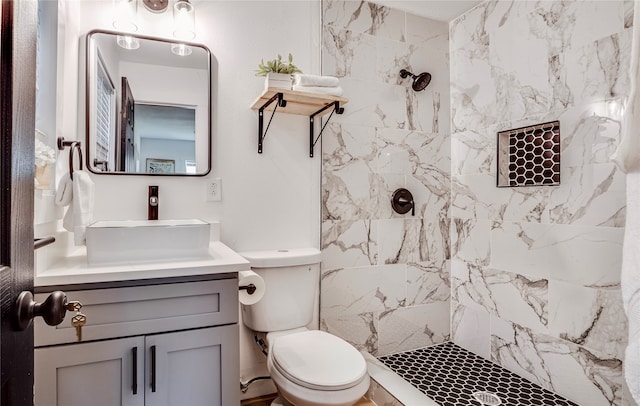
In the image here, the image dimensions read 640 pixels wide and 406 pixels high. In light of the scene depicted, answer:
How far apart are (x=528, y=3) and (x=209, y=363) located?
2.41 meters

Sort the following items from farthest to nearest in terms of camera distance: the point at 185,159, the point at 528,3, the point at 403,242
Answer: the point at 403,242 → the point at 528,3 → the point at 185,159

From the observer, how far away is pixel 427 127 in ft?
8.08

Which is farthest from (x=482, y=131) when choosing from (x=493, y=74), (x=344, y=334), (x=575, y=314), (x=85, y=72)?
(x=85, y=72)

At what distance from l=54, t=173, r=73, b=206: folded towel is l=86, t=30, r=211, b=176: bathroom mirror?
36 cm

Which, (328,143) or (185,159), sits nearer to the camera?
(185,159)

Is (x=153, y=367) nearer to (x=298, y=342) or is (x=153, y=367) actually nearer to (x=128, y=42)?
(x=298, y=342)

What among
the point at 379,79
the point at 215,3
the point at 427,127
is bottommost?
the point at 427,127

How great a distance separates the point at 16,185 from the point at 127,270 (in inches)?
26.9

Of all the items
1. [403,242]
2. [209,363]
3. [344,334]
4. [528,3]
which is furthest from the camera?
[403,242]

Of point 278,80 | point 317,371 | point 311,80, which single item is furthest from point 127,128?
point 317,371

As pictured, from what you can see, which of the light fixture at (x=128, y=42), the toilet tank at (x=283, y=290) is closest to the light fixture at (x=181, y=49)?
the light fixture at (x=128, y=42)

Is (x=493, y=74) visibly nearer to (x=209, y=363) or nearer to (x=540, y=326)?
(x=540, y=326)

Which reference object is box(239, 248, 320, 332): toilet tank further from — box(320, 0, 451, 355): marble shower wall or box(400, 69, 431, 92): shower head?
box(400, 69, 431, 92): shower head

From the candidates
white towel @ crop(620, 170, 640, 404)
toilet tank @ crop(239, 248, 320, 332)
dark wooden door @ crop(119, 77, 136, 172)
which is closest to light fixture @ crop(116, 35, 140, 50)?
dark wooden door @ crop(119, 77, 136, 172)
